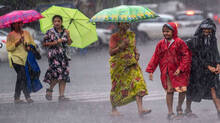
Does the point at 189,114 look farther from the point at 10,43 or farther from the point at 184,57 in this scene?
the point at 10,43

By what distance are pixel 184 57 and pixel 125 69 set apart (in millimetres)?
1011

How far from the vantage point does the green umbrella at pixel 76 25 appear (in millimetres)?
9062

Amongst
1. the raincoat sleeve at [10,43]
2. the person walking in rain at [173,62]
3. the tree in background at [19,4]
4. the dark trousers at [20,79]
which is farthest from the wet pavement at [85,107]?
the tree in background at [19,4]

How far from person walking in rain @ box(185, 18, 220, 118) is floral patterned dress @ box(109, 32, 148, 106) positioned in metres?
0.80

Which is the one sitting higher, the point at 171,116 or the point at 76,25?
the point at 76,25

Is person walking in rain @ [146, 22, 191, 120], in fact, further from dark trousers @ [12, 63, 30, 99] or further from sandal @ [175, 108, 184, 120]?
dark trousers @ [12, 63, 30, 99]

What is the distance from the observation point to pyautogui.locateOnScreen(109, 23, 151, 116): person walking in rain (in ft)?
23.9

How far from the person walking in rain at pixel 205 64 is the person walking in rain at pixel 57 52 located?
2617 millimetres

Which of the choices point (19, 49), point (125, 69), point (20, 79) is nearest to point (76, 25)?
point (19, 49)

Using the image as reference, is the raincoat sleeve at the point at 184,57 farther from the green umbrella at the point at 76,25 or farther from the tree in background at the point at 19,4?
the tree in background at the point at 19,4

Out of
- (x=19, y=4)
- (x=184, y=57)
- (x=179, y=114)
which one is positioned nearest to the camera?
(x=184, y=57)

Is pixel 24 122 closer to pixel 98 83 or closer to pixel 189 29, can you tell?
pixel 98 83

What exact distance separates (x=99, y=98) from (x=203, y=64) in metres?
2.68

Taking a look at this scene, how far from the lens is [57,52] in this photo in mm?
8719
